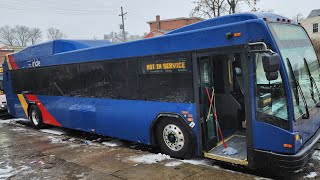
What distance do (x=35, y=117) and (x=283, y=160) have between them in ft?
31.9

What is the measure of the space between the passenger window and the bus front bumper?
480mm

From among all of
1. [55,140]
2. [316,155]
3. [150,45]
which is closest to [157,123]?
[150,45]

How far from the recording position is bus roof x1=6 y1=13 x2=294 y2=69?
584 cm

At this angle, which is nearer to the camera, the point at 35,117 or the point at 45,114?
the point at 45,114

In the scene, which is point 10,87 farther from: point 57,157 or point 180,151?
point 180,151

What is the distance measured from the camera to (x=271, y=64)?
472cm

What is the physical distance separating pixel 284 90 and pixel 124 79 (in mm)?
3939

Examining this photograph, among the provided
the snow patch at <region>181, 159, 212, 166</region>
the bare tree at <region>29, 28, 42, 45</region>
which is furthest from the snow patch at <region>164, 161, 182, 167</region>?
the bare tree at <region>29, 28, 42, 45</region>

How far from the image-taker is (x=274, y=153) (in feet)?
17.0

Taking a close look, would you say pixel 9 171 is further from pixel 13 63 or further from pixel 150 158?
pixel 13 63

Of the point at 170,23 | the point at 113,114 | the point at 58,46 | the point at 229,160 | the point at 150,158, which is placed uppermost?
the point at 170,23

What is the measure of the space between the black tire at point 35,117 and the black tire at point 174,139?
6.31 m

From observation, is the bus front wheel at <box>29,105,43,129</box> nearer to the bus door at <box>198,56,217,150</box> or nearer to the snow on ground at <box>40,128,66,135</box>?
the snow on ground at <box>40,128,66,135</box>

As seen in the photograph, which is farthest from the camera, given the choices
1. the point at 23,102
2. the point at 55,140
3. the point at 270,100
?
the point at 23,102
